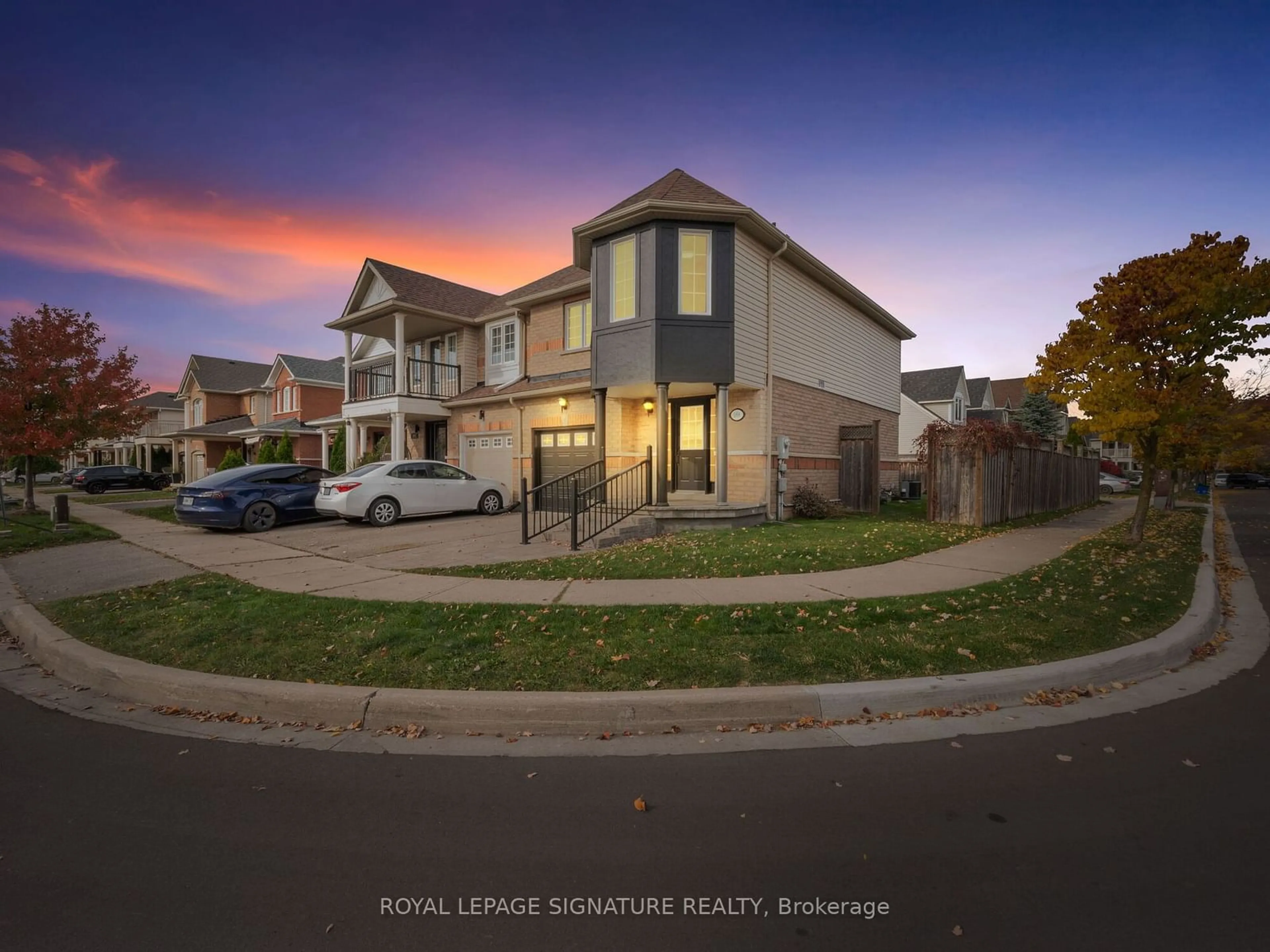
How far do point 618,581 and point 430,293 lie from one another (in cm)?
1544

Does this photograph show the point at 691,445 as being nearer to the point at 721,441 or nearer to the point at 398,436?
the point at 721,441

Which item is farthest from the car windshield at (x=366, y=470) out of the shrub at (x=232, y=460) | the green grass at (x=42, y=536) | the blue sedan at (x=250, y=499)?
the shrub at (x=232, y=460)

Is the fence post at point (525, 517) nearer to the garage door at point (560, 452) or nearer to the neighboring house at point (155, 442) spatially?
the garage door at point (560, 452)

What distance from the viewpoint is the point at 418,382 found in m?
19.9

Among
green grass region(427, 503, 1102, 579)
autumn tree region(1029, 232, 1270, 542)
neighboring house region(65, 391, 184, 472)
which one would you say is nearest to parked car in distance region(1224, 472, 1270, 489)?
autumn tree region(1029, 232, 1270, 542)

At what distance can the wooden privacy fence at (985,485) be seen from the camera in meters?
12.9

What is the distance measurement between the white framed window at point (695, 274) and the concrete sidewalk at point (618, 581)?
6219 millimetres

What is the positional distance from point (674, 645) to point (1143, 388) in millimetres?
9844

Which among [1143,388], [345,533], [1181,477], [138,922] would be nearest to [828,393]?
[1143,388]

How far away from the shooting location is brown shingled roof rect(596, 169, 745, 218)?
37.3ft

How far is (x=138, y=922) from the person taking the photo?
2.24 m

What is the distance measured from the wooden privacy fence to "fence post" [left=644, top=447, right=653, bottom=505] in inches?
255

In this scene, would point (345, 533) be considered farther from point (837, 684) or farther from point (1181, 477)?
point (1181, 477)

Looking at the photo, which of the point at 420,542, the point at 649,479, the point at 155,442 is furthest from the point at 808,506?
the point at 155,442
